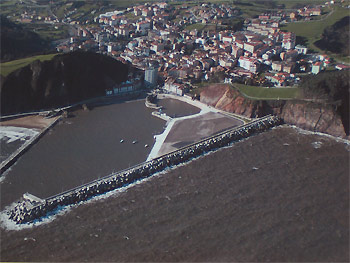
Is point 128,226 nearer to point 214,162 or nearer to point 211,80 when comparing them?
point 214,162

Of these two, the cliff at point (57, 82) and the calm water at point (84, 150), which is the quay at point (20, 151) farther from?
the cliff at point (57, 82)

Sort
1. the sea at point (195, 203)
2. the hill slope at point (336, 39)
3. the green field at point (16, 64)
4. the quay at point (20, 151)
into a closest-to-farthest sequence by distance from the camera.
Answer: the sea at point (195, 203) < the quay at point (20, 151) < the green field at point (16, 64) < the hill slope at point (336, 39)

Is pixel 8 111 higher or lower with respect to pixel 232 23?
lower

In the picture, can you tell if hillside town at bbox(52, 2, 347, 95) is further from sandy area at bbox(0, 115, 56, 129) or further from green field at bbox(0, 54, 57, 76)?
sandy area at bbox(0, 115, 56, 129)

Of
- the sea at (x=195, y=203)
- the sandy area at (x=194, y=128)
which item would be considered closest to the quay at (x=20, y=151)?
the sea at (x=195, y=203)

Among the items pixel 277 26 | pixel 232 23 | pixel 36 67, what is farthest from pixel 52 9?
pixel 36 67

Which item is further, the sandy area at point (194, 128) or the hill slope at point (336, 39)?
the hill slope at point (336, 39)

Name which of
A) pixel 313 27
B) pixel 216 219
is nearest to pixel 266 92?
pixel 216 219

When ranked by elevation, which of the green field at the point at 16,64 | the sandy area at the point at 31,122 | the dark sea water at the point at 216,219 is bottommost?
the dark sea water at the point at 216,219
